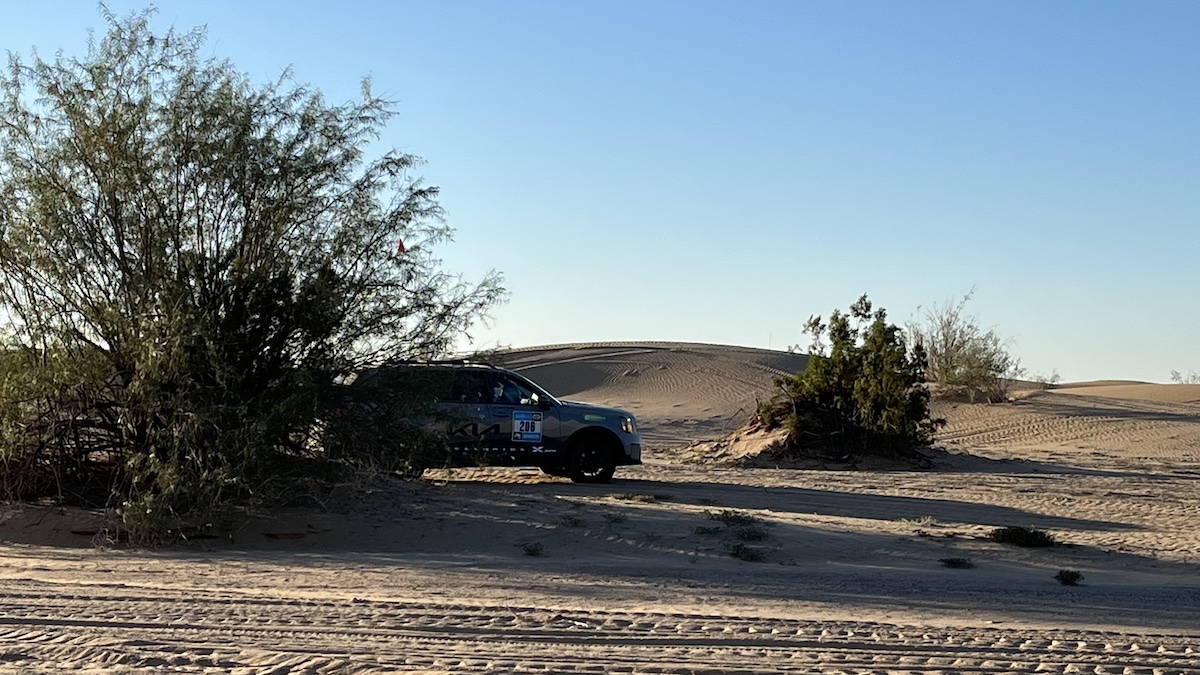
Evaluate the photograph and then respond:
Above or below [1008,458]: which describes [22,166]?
above

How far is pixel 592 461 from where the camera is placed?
19688mm

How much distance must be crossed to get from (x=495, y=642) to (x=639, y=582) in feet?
10.8

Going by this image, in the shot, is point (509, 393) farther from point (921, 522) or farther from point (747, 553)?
point (747, 553)

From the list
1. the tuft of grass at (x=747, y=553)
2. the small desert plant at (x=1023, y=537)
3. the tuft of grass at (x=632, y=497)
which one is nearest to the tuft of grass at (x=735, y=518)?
the tuft of grass at (x=747, y=553)

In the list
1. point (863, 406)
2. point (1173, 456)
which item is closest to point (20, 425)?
point (863, 406)

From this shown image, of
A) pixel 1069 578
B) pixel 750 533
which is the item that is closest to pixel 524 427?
pixel 750 533

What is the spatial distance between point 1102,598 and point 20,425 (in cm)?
1081

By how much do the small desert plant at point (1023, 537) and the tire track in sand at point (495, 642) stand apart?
504cm

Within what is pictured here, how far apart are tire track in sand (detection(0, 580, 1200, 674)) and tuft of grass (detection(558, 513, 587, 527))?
15.2ft

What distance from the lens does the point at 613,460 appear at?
1972cm

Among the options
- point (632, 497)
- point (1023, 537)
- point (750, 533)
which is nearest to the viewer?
point (750, 533)

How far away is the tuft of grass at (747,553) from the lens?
1256 centimetres

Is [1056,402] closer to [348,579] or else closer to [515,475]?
[515,475]

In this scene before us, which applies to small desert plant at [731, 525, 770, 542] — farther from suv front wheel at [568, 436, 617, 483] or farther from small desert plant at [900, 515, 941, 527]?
suv front wheel at [568, 436, 617, 483]
